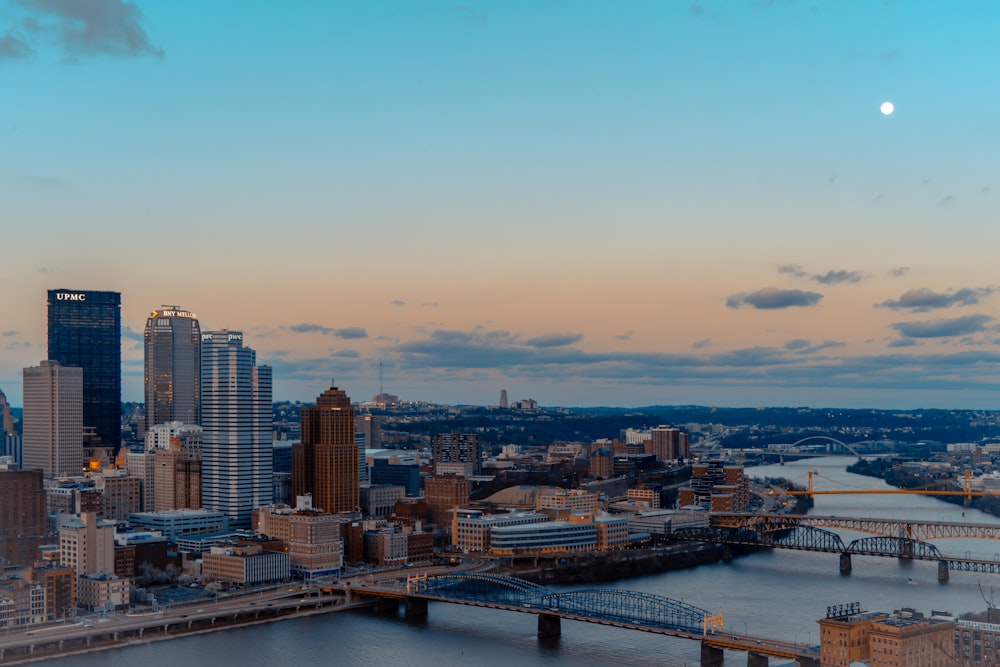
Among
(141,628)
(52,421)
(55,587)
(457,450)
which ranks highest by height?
(52,421)

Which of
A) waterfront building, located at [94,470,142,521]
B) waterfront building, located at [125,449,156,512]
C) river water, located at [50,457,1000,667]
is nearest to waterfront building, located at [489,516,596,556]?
river water, located at [50,457,1000,667]

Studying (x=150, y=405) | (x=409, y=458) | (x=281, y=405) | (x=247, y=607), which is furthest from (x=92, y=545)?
(x=281, y=405)

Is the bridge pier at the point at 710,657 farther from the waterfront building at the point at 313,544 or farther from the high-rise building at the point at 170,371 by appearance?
the high-rise building at the point at 170,371

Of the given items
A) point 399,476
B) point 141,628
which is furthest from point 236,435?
point 141,628

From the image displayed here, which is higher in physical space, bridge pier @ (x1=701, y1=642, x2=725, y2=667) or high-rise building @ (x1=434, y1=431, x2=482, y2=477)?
high-rise building @ (x1=434, y1=431, x2=482, y2=477)

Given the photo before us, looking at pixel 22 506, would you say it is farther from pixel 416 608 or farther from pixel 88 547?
pixel 416 608

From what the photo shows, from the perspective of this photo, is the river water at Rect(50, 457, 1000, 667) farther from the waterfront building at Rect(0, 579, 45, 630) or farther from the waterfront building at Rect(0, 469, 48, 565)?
the waterfront building at Rect(0, 469, 48, 565)

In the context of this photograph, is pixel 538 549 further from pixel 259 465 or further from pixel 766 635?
pixel 766 635
